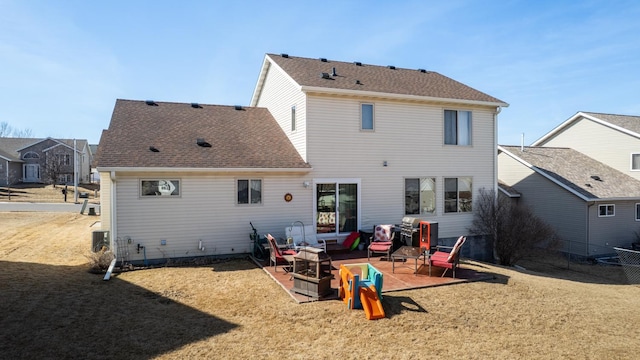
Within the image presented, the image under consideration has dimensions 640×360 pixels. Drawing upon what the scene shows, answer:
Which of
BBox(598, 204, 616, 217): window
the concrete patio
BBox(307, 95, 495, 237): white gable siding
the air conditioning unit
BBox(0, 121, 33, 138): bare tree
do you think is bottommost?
the concrete patio

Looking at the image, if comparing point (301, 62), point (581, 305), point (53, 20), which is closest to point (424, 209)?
point (581, 305)

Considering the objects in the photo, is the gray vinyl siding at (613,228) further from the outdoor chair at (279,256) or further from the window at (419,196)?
the outdoor chair at (279,256)

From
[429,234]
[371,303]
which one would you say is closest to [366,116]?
[429,234]

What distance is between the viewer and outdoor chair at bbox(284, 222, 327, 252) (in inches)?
465

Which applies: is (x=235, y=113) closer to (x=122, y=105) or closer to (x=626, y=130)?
(x=122, y=105)

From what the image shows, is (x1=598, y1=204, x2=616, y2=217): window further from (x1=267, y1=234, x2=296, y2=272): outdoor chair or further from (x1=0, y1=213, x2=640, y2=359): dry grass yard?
(x1=267, y1=234, x2=296, y2=272): outdoor chair

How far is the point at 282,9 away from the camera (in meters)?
13.0

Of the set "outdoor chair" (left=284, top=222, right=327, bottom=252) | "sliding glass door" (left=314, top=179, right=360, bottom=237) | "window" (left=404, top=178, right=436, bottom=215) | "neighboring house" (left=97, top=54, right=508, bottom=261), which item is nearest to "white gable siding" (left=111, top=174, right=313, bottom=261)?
"neighboring house" (left=97, top=54, right=508, bottom=261)

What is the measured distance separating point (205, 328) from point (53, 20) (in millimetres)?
10459

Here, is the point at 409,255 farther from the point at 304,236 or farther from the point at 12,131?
the point at 12,131

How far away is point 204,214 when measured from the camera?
11.6 metres

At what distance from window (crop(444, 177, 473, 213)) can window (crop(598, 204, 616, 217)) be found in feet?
28.1

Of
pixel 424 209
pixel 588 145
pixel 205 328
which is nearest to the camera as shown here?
pixel 205 328

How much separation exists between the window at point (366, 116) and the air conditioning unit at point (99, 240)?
29.3 ft
